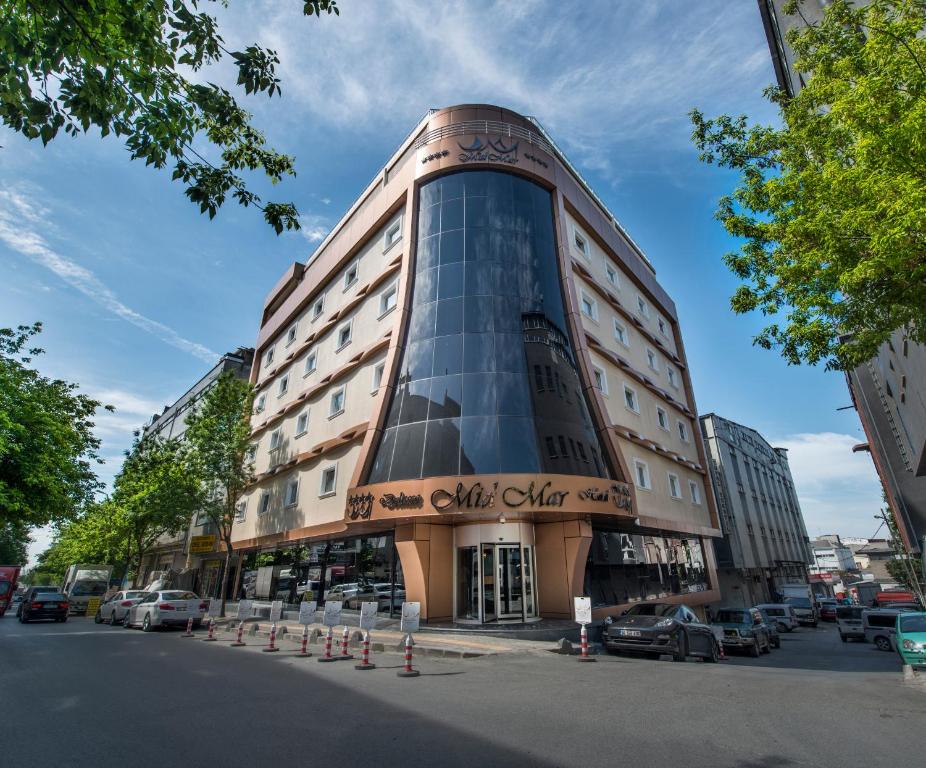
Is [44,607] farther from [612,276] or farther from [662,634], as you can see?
[612,276]

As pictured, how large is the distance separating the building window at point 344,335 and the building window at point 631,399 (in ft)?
46.4

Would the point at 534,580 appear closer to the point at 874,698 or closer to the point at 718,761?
the point at 874,698

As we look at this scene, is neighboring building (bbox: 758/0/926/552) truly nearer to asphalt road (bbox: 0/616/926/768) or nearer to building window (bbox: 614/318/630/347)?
asphalt road (bbox: 0/616/926/768)

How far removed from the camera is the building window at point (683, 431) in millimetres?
29141

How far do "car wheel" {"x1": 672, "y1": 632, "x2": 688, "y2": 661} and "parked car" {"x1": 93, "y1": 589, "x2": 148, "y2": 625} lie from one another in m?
23.6

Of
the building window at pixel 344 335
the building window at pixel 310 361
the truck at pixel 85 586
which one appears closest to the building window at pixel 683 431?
the building window at pixel 344 335

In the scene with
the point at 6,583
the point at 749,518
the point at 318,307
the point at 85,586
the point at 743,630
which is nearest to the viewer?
the point at 743,630

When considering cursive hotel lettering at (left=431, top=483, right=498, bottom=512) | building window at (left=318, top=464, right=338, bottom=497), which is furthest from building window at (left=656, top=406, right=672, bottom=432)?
building window at (left=318, top=464, right=338, bottom=497)

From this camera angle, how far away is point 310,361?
1093 inches

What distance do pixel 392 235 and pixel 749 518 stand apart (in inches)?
1558

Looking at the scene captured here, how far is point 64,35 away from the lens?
4.79 m

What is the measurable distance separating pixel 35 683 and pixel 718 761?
11035 millimetres

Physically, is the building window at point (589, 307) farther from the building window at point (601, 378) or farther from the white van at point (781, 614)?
the white van at point (781, 614)

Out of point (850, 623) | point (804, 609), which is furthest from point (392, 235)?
point (804, 609)
